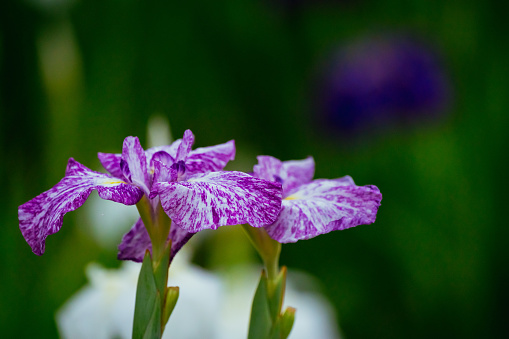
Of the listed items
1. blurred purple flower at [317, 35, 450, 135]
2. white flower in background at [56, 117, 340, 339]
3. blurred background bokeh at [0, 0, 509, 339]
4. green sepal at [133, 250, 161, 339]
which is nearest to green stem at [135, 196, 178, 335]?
green sepal at [133, 250, 161, 339]

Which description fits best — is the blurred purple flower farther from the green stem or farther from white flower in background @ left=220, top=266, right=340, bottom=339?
the green stem

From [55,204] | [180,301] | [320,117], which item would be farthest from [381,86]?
[55,204]

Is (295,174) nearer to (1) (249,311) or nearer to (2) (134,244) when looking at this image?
(2) (134,244)

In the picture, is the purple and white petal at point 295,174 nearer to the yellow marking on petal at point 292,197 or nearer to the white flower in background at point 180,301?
the yellow marking on petal at point 292,197

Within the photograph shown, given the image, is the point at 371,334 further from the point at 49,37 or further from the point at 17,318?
the point at 49,37

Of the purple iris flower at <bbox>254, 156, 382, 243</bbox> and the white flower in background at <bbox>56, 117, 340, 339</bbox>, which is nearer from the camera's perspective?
the purple iris flower at <bbox>254, 156, 382, 243</bbox>

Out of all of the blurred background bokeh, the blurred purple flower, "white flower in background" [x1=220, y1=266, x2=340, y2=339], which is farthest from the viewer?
the blurred purple flower
